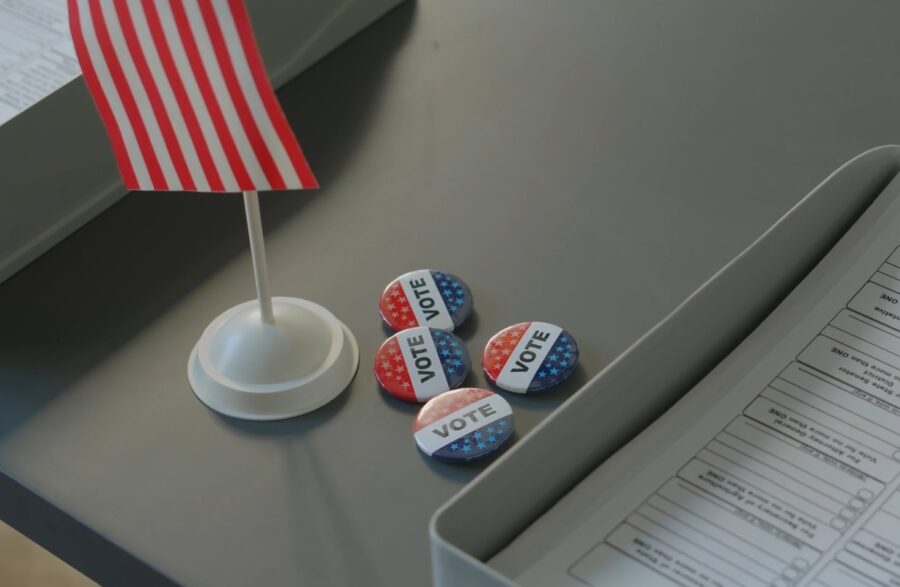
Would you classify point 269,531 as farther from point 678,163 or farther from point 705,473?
point 678,163

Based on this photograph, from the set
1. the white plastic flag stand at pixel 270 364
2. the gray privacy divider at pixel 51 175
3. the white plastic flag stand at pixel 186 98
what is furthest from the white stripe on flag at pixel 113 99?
the gray privacy divider at pixel 51 175

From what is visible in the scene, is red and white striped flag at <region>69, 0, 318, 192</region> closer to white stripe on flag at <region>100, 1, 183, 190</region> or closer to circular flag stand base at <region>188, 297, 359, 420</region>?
white stripe on flag at <region>100, 1, 183, 190</region>

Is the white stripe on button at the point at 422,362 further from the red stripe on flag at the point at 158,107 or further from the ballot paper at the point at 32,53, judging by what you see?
the ballot paper at the point at 32,53

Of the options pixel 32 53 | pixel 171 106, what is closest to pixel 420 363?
pixel 171 106

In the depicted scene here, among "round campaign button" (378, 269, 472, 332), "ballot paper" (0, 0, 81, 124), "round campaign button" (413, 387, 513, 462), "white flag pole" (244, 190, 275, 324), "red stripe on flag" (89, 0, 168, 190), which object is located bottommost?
"round campaign button" (413, 387, 513, 462)

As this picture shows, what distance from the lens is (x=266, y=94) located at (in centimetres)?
59

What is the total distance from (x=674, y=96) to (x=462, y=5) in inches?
9.2

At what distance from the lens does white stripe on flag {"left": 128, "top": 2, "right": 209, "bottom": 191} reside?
1.99ft

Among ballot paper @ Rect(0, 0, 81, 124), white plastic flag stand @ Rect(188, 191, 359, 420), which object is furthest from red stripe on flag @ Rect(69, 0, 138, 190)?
ballot paper @ Rect(0, 0, 81, 124)

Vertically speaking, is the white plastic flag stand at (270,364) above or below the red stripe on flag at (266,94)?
below

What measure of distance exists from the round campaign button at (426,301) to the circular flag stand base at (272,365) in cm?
5

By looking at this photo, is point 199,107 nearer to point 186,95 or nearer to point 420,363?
point 186,95

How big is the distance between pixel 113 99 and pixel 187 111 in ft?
0.14

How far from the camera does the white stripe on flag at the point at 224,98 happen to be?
592mm
